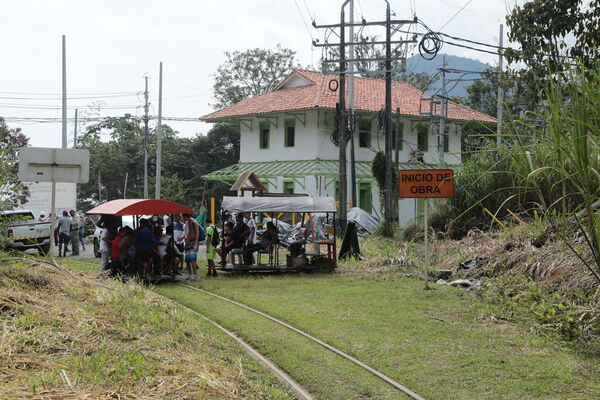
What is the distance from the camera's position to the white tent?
21547 millimetres

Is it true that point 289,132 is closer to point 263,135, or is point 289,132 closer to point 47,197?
point 263,135

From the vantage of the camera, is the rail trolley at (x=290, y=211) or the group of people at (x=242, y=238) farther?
the group of people at (x=242, y=238)

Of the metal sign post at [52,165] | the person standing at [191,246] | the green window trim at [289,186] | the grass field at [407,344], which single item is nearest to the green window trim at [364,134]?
the green window trim at [289,186]

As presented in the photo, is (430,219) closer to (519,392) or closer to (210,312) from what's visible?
(210,312)

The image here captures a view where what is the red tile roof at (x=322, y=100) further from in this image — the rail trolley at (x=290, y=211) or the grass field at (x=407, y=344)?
the grass field at (x=407, y=344)

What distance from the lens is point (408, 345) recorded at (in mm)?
10742

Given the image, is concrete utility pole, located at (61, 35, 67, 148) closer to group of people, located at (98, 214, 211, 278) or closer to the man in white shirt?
the man in white shirt

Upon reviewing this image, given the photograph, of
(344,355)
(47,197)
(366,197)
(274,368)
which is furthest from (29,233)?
(366,197)

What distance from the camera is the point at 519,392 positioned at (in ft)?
26.8

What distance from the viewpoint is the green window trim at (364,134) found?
47388 millimetres

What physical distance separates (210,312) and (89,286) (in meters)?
3.23

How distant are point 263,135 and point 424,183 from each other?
1319 inches

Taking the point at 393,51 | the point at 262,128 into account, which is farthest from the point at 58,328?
the point at 262,128

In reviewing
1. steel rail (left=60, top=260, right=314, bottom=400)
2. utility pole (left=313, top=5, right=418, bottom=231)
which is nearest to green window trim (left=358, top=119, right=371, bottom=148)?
utility pole (left=313, top=5, right=418, bottom=231)
